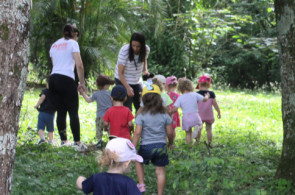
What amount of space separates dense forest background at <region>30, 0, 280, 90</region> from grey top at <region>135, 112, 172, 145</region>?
15.4 feet

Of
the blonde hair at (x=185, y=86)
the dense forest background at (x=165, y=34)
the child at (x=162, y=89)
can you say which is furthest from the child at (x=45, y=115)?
the dense forest background at (x=165, y=34)

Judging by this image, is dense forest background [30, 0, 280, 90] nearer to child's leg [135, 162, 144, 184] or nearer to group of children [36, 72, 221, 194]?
group of children [36, 72, 221, 194]

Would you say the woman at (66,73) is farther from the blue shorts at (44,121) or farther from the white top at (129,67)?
the blue shorts at (44,121)

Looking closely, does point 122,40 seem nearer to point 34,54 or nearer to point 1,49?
point 34,54

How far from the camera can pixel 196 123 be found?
7785mm

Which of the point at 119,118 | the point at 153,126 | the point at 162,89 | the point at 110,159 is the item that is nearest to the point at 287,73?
the point at 153,126

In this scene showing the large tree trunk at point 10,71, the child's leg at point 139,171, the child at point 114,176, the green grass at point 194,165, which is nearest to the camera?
the large tree trunk at point 10,71

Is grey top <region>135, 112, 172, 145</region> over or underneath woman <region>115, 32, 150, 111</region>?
underneath

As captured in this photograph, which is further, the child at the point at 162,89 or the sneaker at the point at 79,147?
the sneaker at the point at 79,147

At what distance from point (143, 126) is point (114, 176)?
5.99 feet

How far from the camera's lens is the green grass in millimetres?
4340

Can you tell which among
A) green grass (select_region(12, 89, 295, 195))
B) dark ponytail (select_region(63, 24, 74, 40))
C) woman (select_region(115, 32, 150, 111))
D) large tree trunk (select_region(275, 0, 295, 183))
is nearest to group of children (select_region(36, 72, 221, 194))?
green grass (select_region(12, 89, 295, 195))

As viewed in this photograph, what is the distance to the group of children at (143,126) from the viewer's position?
3.38 metres

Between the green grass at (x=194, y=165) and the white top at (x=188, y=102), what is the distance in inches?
23.4
